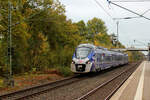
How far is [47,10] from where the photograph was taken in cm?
2903

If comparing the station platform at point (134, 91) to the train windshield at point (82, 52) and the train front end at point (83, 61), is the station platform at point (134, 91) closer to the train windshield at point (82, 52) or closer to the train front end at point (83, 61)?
the train front end at point (83, 61)

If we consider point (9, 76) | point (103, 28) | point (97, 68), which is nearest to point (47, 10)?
point (97, 68)

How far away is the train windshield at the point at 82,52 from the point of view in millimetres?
19828

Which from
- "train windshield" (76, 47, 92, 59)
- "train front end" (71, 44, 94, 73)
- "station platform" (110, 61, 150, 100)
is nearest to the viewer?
"station platform" (110, 61, 150, 100)

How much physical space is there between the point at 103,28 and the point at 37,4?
3956 cm

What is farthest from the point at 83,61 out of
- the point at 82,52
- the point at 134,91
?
the point at 134,91

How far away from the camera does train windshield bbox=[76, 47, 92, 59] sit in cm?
1983

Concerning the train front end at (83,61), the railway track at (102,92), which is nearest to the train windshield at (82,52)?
the train front end at (83,61)

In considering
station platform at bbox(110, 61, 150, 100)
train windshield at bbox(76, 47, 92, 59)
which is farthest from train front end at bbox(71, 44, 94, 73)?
station platform at bbox(110, 61, 150, 100)

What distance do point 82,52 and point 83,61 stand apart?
1.29m

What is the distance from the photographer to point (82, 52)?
2019cm

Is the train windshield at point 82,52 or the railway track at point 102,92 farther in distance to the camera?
Result: the train windshield at point 82,52

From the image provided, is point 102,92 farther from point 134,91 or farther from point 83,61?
point 83,61

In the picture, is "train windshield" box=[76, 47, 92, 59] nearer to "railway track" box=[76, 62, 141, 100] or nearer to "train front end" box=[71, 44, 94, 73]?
"train front end" box=[71, 44, 94, 73]
